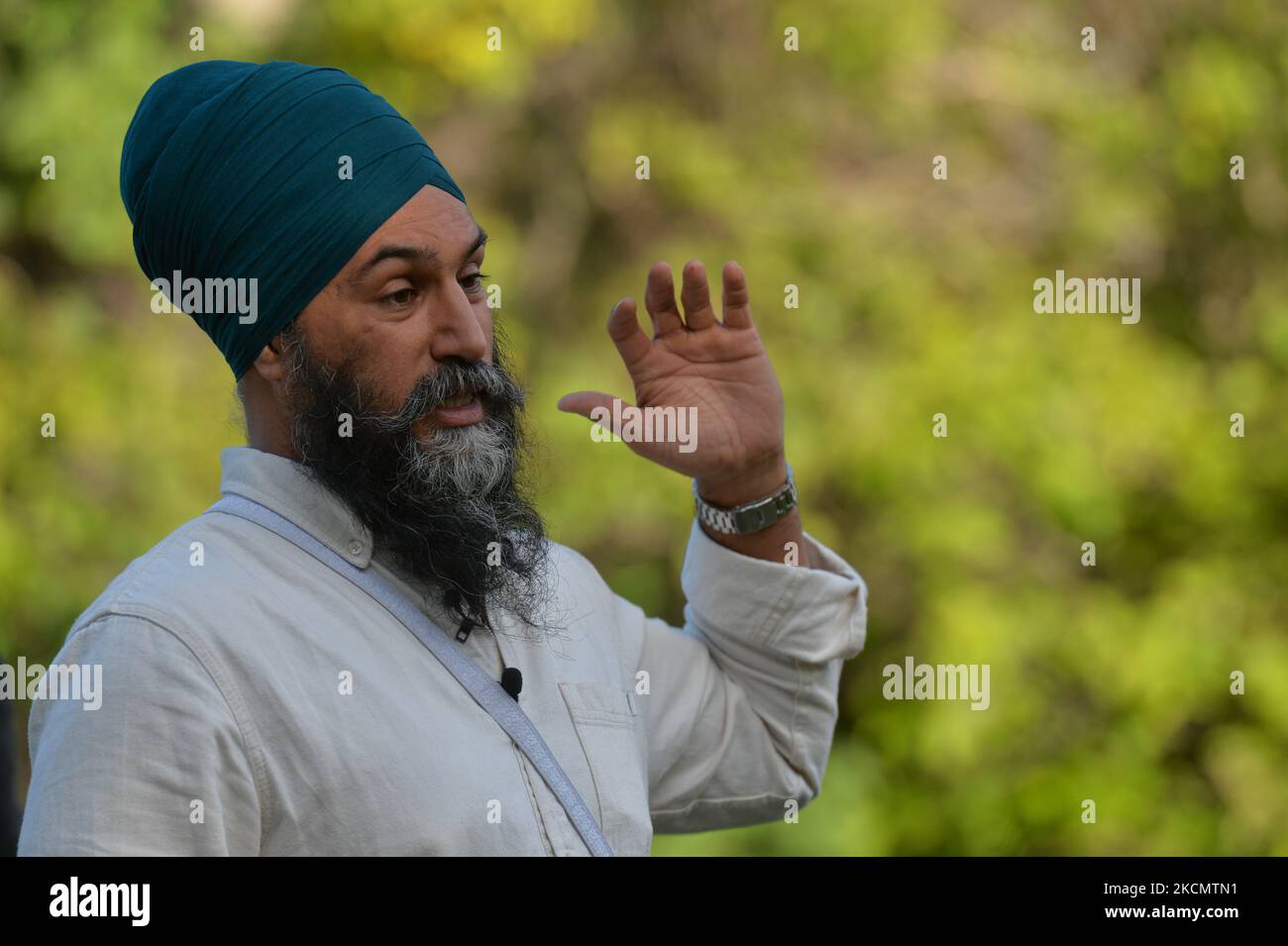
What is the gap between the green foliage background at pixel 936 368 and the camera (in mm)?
5211

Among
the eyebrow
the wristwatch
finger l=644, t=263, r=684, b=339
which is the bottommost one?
the wristwatch

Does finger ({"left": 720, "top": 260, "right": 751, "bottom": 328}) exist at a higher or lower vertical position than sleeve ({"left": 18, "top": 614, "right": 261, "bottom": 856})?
higher

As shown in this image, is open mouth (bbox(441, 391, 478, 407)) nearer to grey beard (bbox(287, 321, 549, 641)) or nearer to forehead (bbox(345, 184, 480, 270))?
grey beard (bbox(287, 321, 549, 641))

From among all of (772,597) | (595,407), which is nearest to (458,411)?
(595,407)

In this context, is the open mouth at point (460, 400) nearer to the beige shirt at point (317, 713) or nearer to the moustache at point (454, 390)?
the moustache at point (454, 390)

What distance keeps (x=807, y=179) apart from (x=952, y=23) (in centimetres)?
88

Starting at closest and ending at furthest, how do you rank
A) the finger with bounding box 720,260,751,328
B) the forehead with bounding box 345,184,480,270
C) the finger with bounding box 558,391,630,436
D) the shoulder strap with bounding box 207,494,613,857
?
1. the shoulder strap with bounding box 207,494,613,857
2. the forehead with bounding box 345,184,480,270
3. the finger with bounding box 558,391,630,436
4. the finger with bounding box 720,260,751,328

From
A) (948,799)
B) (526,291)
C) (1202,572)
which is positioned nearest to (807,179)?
(526,291)

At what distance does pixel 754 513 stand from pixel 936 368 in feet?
11.2

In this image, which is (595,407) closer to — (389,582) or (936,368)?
(389,582)

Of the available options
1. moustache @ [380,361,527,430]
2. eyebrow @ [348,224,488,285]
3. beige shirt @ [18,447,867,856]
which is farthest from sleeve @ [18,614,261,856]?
eyebrow @ [348,224,488,285]

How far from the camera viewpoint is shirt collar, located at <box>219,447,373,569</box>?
72.2 inches

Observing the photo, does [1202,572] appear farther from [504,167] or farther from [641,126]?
[504,167]

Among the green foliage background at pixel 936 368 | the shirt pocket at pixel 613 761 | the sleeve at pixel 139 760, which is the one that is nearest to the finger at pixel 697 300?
the shirt pocket at pixel 613 761
